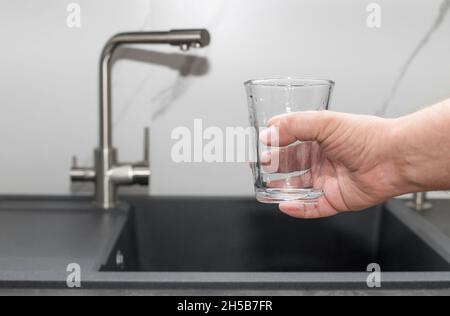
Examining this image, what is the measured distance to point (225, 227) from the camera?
121 centimetres

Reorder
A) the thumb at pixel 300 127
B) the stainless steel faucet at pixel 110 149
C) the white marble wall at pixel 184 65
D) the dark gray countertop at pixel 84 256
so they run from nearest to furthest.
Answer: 1. the thumb at pixel 300 127
2. the dark gray countertop at pixel 84 256
3. the stainless steel faucet at pixel 110 149
4. the white marble wall at pixel 184 65

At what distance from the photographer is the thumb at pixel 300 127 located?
0.68m

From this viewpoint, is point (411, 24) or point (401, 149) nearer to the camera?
point (401, 149)

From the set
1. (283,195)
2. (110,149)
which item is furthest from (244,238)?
(283,195)

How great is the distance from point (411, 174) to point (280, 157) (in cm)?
17

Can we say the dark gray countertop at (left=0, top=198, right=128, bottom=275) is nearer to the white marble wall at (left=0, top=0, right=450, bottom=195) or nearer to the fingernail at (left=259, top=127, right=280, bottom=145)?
the white marble wall at (left=0, top=0, right=450, bottom=195)

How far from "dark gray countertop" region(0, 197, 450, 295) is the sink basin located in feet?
0.25

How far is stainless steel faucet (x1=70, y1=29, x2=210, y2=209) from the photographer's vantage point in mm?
1083

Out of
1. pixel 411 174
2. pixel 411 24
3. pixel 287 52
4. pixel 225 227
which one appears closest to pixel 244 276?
pixel 411 174

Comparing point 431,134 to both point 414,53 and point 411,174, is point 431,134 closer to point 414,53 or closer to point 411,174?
point 411,174

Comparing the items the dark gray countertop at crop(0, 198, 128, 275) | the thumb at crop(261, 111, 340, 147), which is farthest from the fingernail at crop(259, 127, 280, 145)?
the dark gray countertop at crop(0, 198, 128, 275)

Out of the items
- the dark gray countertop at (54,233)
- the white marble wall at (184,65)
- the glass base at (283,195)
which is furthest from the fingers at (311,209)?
the white marble wall at (184,65)

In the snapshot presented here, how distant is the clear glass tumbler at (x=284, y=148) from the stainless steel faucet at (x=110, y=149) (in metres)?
0.38

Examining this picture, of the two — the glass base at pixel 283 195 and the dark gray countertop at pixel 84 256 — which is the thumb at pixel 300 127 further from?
the dark gray countertop at pixel 84 256
